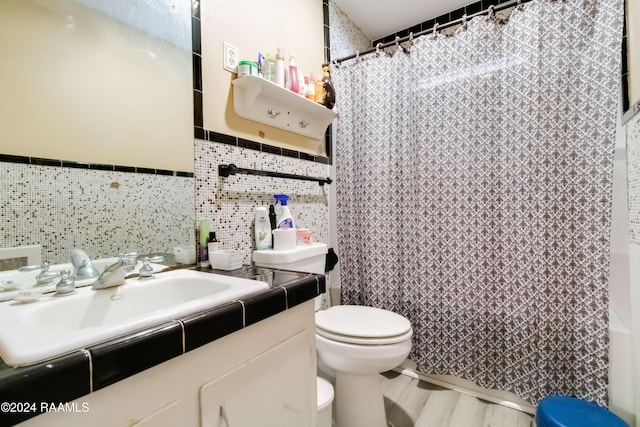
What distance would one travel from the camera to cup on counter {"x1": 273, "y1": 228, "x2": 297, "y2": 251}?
1.30 metres

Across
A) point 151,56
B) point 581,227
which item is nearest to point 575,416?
point 581,227

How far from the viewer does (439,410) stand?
1.41 meters

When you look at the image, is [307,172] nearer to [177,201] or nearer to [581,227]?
[177,201]

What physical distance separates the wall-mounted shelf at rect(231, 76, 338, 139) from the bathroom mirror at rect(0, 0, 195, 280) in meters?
0.23

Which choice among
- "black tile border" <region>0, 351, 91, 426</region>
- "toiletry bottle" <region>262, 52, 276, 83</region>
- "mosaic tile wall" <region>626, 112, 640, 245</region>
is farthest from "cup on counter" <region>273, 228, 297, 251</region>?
"mosaic tile wall" <region>626, 112, 640, 245</region>

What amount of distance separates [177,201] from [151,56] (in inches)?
20.6

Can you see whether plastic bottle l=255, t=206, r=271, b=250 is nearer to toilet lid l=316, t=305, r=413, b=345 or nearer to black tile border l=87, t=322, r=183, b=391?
toilet lid l=316, t=305, r=413, b=345

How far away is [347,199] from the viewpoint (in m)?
1.78

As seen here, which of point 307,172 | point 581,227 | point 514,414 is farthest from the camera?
point 307,172

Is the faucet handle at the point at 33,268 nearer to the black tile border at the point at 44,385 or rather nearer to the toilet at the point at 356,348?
the black tile border at the point at 44,385

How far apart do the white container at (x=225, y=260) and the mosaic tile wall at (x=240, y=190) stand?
0.50 ft

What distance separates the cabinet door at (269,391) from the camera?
0.62 meters

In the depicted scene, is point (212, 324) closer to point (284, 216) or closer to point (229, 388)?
point (229, 388)

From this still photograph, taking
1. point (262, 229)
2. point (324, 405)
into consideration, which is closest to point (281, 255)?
point (262, 229)
